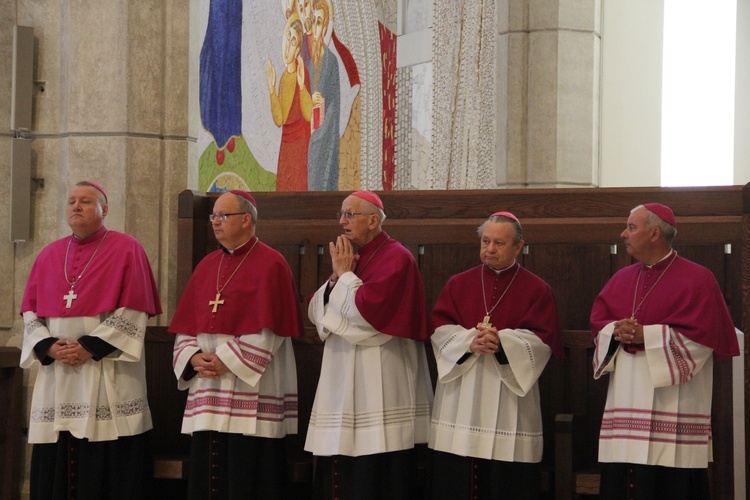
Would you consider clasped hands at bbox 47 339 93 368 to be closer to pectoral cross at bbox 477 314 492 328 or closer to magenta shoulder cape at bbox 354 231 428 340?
magenta shoulder cape at bbox 354 231 428 340

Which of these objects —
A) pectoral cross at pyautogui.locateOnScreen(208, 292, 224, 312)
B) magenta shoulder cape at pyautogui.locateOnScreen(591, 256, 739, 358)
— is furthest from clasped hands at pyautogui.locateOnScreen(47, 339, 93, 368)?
magenta shoulder cape at pyautogui.locateOnScreen(591, 256, 739, 358)

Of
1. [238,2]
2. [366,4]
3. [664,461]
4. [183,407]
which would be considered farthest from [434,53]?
Result: [664,461]

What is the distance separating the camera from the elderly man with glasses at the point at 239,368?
20.7 feet

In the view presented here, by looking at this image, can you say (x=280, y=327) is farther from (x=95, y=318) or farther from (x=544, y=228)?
(x=544, y=228)

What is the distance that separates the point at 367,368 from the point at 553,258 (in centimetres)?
150

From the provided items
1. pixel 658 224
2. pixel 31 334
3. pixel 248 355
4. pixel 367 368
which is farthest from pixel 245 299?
pixel 658 224

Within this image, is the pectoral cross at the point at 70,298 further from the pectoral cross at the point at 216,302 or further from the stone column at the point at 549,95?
the stone column at the point at 549,95

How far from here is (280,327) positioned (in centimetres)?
640

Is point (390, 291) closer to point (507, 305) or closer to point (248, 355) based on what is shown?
point (507, 305)

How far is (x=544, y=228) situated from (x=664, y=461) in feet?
5.94

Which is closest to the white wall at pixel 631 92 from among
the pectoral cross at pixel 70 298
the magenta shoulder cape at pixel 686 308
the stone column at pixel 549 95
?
the stone column at pixel 549 95

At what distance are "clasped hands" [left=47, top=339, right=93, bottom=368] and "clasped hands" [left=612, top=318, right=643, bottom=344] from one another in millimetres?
2808

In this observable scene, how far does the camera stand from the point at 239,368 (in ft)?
20.6

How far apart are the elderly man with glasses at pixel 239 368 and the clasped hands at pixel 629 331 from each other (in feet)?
5.65
